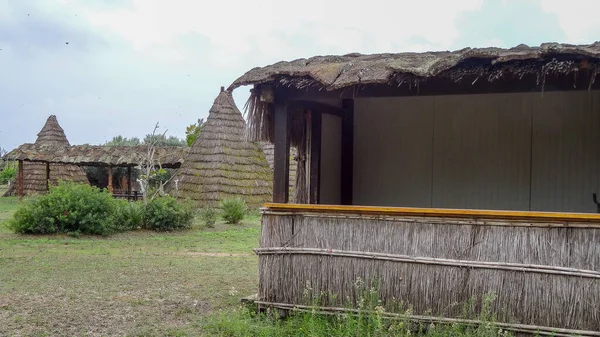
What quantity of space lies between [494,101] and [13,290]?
5.86 metres

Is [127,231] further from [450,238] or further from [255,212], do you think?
[450,238]

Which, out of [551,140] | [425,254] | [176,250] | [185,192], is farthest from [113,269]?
[185,192]

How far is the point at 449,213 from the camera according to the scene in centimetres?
509

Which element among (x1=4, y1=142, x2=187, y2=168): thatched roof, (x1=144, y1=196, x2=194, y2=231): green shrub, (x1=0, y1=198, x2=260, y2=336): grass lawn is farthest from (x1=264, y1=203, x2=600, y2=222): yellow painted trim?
(x1=4, y1=142, x2=187, y2=168): thatched roof

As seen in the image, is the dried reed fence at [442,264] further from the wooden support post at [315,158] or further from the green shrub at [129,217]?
the green shrub at [129,217]

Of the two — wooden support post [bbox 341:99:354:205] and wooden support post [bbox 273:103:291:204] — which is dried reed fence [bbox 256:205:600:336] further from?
wooden support post [bbox 341:99:354:205]

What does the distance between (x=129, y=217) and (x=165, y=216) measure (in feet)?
2.73

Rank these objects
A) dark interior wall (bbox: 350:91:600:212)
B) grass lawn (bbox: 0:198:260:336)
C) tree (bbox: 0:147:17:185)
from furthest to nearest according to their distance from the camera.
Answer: tree (bbox: 0:147:17:185)
dark interior wall (bbox: 350:91:600:212)
grass lawn (bbox: 0:198:260:336)

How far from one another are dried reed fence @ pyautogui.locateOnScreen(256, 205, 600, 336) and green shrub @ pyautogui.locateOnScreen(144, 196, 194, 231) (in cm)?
977

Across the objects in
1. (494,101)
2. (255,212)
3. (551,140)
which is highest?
(494,101)

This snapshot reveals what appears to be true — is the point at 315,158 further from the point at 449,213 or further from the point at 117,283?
the point at 117,283

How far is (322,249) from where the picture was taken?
18.4 ft

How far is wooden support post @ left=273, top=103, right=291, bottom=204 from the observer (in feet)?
20.6

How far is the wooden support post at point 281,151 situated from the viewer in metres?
6.27
